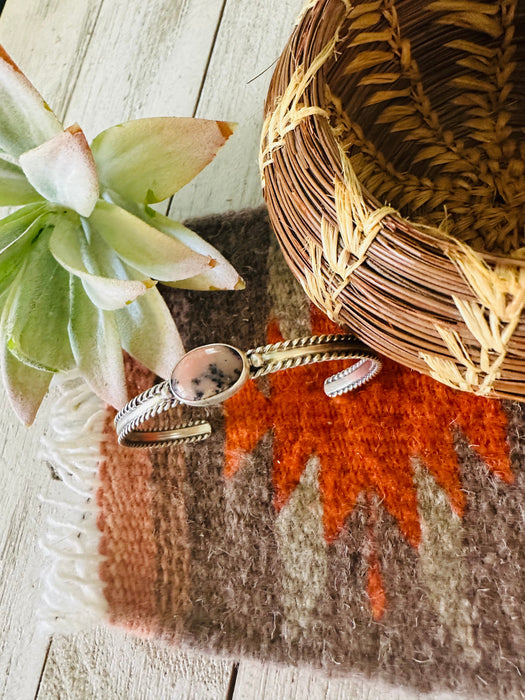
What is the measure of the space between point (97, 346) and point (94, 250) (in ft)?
0.18

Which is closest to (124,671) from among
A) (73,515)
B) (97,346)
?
(73,515)

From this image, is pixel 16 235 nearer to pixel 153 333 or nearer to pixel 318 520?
pixel 153 333

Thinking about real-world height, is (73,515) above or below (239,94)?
below

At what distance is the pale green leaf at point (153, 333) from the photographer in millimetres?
368

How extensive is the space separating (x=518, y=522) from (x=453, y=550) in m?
0.04

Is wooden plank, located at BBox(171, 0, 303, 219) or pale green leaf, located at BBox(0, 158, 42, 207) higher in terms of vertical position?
pale green leaf, located at BBox(0, 158, 42, 207)

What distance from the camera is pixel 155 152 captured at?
13.8 inches

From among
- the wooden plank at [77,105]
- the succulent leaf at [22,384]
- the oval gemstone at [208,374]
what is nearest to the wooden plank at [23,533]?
the wooden plank at [77,105]

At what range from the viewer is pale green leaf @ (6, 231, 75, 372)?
0.35 metres

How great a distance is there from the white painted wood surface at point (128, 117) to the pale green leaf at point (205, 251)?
12 cm

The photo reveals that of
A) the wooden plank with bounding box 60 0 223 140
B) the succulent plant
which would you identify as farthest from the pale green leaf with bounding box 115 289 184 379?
the wooden plank with bounding box 60 0 223 140

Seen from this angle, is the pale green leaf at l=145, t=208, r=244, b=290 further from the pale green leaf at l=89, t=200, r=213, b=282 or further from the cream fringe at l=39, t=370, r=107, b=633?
the cream fringe at l=39, t=370, r=107, b=633

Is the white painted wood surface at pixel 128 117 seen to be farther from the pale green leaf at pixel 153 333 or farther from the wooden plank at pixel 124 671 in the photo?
the pale green leaf at pixel 153 333

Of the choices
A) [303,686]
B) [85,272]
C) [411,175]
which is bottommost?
[303,686]
